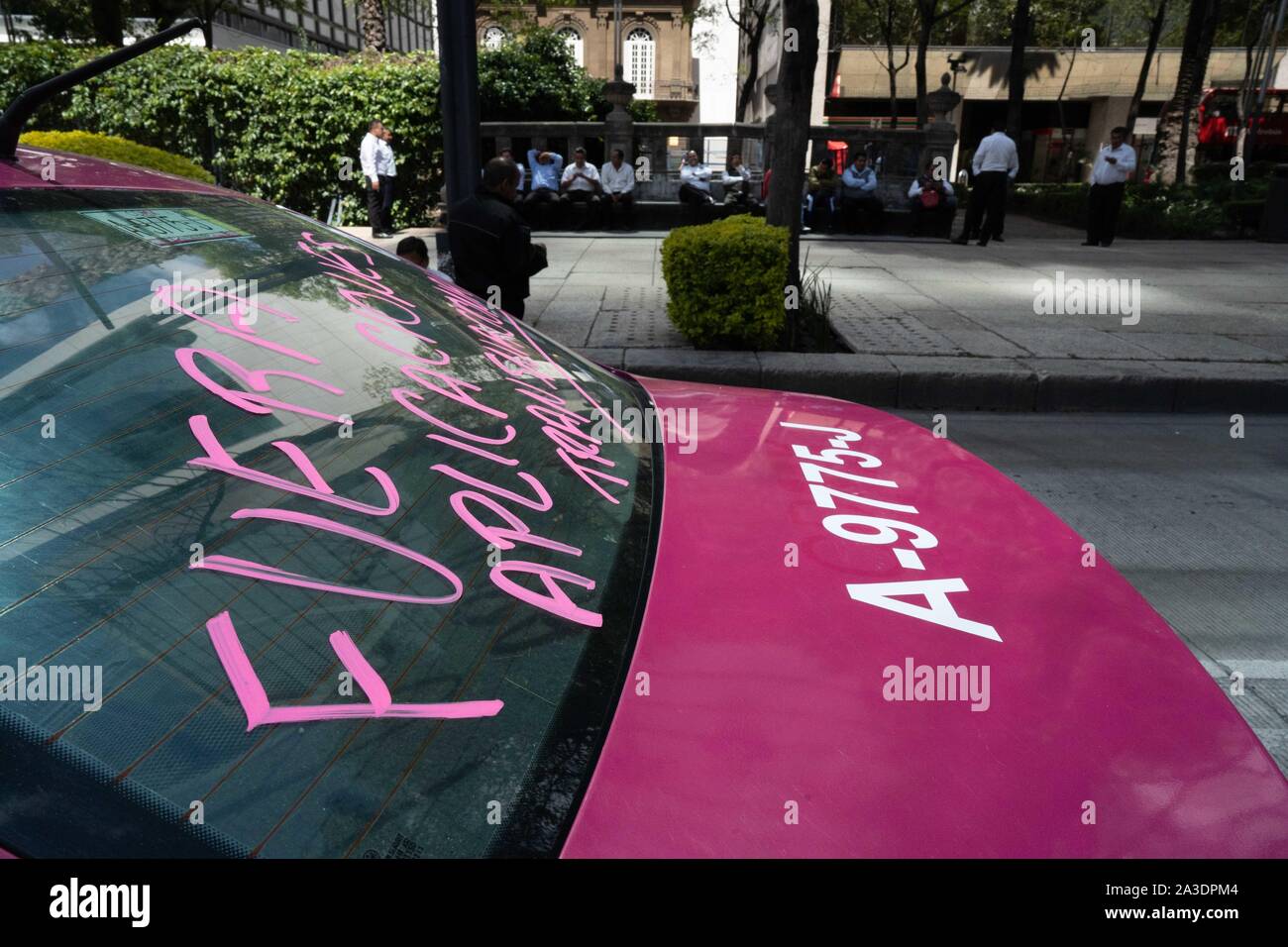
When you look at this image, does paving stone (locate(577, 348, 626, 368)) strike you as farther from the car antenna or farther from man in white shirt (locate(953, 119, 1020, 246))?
man in white shirt (locate(953, 119, 1020, 246))

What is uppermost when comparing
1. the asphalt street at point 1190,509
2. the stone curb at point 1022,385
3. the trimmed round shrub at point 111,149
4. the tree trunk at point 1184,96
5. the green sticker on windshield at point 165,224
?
the tree trunk at point 1184,96

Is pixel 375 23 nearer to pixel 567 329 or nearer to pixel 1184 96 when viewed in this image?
pixel 567 329

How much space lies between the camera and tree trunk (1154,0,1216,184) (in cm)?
1938

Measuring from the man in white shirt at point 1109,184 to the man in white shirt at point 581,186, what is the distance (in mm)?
7961

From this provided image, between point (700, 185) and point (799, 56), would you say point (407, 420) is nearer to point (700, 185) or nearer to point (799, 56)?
point (799, 56)

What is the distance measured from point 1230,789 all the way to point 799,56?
23.9 feet

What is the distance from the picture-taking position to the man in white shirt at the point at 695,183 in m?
16.2

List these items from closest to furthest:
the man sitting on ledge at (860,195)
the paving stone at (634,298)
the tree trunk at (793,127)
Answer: the tree trunk at (793,127)
the paving stone at (634,298)
the man sitting on ledge at (860,195)

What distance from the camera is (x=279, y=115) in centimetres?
1533

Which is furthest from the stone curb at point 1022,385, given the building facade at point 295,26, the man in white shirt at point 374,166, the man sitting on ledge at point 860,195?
the building facade at point 295,26

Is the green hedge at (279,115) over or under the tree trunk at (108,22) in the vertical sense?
under

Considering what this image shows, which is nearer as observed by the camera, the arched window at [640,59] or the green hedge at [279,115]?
the green hedge at [279,115]

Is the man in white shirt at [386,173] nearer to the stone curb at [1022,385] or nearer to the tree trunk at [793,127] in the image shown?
the tree trunk at [793,127]
